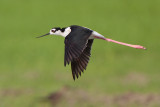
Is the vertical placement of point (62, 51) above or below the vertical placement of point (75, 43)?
below

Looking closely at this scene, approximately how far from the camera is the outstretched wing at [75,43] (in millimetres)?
6941

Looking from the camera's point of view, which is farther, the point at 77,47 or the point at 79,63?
the point at 79,63

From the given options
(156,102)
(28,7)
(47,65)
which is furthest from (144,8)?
(156,102)

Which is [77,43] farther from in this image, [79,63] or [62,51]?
[62,51]

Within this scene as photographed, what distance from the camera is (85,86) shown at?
11234mm

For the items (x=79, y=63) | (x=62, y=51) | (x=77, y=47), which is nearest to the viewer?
(x=77, y=47)

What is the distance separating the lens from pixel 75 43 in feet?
23.5

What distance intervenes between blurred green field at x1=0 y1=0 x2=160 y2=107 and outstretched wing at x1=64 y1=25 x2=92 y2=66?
3.10 m

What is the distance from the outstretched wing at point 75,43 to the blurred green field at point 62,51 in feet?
10.2

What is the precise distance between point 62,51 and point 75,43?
19.5 feet

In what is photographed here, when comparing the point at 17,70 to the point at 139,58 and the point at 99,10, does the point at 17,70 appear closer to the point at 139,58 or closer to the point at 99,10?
the point at 139,58

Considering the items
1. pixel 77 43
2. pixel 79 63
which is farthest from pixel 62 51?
pixel 77 43

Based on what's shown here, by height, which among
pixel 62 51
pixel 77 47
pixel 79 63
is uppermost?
pixel 77 47

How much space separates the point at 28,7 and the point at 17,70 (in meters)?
3.75
